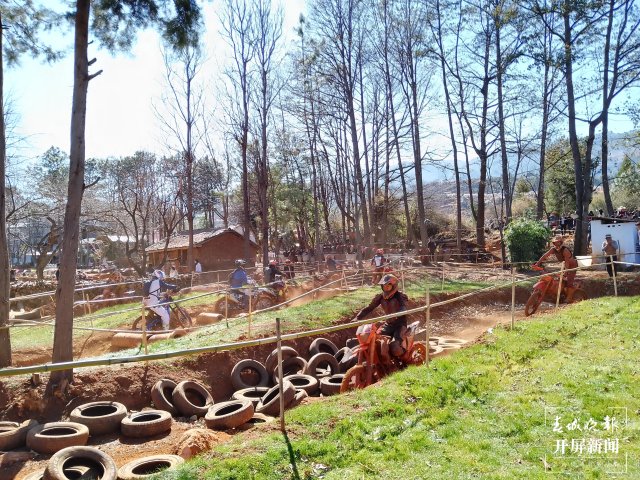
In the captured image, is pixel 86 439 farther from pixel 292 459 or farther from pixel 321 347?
pixel 321 347

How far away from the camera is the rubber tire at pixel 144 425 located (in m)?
7.24

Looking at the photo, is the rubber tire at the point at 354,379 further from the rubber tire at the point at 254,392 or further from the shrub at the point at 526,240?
the shrub at the point at 526,240

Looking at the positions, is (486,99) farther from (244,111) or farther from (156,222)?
(156,222)

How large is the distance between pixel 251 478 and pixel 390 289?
4.55 metres

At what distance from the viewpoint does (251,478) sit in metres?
4.38

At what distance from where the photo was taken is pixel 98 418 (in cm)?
734

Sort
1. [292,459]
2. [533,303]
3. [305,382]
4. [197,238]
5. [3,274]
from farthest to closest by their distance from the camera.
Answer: [197,238] → [533,303] → [3,274] → [305,382] → [292,459]

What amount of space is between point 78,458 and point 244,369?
5.08 meters

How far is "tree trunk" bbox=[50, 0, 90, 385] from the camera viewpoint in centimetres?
863

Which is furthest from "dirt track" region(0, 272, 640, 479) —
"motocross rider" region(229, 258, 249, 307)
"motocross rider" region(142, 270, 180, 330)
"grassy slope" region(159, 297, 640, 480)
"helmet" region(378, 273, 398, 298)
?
"motocross rider" region(229, 258, 249, 307)

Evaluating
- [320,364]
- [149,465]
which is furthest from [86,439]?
[320,364]

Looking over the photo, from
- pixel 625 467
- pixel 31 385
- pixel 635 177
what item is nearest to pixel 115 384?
pixel 31 385

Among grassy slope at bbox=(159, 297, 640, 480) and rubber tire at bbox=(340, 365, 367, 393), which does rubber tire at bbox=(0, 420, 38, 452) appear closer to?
grassy slope at bbox=(159, 297, 640, 480)

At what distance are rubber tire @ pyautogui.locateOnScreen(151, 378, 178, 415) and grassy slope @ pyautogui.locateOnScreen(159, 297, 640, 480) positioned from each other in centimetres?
328
